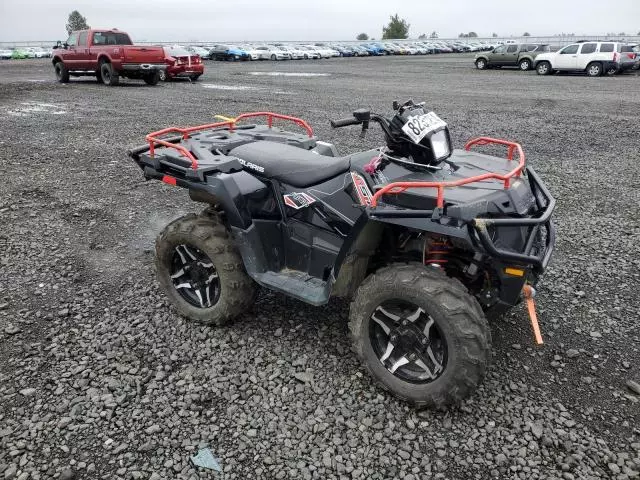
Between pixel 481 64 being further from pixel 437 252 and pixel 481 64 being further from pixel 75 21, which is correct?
pixel 75 21

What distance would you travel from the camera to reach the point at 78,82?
64.8ft

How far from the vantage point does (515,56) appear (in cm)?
2855

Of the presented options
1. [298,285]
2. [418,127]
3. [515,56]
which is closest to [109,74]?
[298,285]

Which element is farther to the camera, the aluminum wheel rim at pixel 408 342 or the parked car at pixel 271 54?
the parked car at pixel 271 54

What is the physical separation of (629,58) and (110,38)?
22737 mm

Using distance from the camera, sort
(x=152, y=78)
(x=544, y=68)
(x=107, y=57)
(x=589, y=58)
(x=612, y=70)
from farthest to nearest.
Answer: (x=544, y=68) < (x=612, y=70) < (x=589, y=58) < (x=152, y=78) < (x=107, y=57)

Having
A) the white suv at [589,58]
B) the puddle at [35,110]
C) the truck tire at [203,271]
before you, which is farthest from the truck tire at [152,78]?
the white suv at [589,58]

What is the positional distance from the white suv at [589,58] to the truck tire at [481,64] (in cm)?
556

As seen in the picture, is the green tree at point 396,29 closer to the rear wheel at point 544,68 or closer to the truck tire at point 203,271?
the rear wheel at point 544,68

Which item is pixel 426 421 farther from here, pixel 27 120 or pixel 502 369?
pixel 27 120

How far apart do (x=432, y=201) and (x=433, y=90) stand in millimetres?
16334

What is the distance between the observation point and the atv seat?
→ 3.28 meters

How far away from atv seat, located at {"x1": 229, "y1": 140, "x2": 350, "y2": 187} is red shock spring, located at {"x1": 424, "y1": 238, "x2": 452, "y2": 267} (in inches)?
27.7

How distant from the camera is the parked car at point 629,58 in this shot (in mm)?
23984
